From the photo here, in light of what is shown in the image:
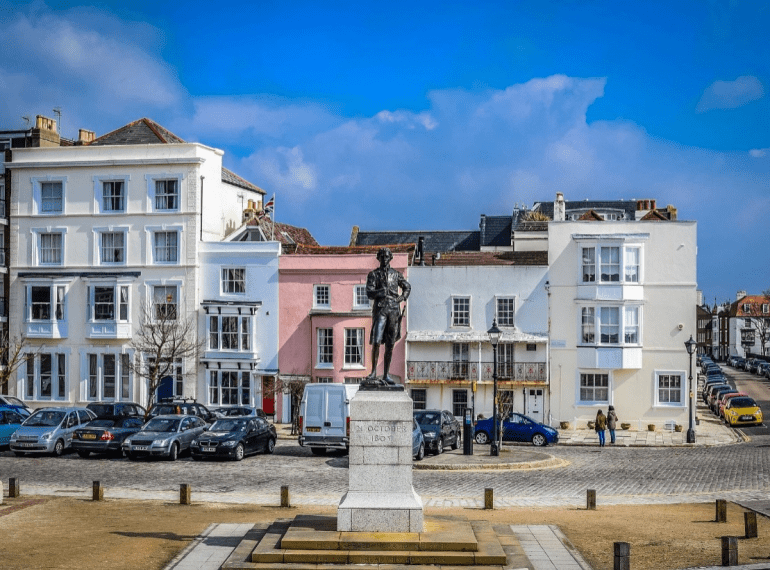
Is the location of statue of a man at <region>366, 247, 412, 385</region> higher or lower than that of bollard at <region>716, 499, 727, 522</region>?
higher

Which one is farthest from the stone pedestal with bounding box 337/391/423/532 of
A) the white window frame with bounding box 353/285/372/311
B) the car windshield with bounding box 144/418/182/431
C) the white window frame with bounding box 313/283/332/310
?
the white window frame with bounding box 313/283/332/310

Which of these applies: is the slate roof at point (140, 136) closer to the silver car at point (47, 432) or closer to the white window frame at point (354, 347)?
the white window frame at point (354, 347)

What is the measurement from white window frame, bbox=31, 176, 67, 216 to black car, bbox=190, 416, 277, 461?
20959 mm

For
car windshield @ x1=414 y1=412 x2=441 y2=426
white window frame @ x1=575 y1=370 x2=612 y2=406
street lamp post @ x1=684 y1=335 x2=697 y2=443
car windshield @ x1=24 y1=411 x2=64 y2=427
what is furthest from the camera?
white window frame @ x1=575 y1=370 x2=612 y2=406

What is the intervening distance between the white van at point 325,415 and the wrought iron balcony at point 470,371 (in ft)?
43.0

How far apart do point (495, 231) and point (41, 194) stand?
3265 cm

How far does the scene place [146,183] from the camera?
47969 mm

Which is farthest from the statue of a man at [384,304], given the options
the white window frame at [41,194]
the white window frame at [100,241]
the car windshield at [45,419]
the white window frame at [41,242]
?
the white window frame at [41,194]

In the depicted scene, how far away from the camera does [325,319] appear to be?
46.6 metres

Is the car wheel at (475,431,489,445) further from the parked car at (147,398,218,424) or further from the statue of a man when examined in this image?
the statue of a man

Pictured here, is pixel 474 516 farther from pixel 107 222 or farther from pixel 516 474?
pixel 107 222

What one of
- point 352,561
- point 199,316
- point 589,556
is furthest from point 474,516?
point 199,316

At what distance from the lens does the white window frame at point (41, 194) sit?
160ft

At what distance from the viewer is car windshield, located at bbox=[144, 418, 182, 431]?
31.8m
